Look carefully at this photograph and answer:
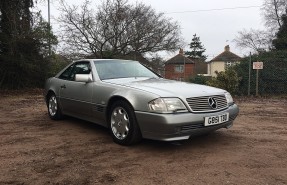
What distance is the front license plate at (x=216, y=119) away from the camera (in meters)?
4.57

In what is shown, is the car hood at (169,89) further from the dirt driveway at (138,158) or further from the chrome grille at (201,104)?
the dirt driveway at (138,158)

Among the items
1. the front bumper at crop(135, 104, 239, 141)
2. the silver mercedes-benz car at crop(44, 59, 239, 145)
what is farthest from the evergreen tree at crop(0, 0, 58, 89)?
the front bumper at crop(135, 104, 239, 141)

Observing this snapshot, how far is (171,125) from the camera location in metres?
4.33

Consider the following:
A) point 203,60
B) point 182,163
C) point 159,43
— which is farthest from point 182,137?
point 203,60

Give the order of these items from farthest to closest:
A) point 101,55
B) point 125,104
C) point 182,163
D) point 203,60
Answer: point 203,60 → point 101,55 → point 125,104 → point 182,163

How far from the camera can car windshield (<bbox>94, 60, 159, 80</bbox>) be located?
19.3ft

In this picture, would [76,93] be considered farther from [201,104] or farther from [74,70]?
[201,104]

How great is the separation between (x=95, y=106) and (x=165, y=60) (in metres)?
26.4

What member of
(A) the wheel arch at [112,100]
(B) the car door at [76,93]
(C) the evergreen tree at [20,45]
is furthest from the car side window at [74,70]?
(C) the evergreen tree at [20,45]

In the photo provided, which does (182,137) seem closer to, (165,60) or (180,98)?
(180,98)

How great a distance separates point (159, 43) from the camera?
99.0ft

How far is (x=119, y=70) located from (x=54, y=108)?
6.43ft

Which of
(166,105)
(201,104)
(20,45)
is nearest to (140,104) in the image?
(166,105)

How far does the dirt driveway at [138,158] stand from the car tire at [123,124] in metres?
0.14
